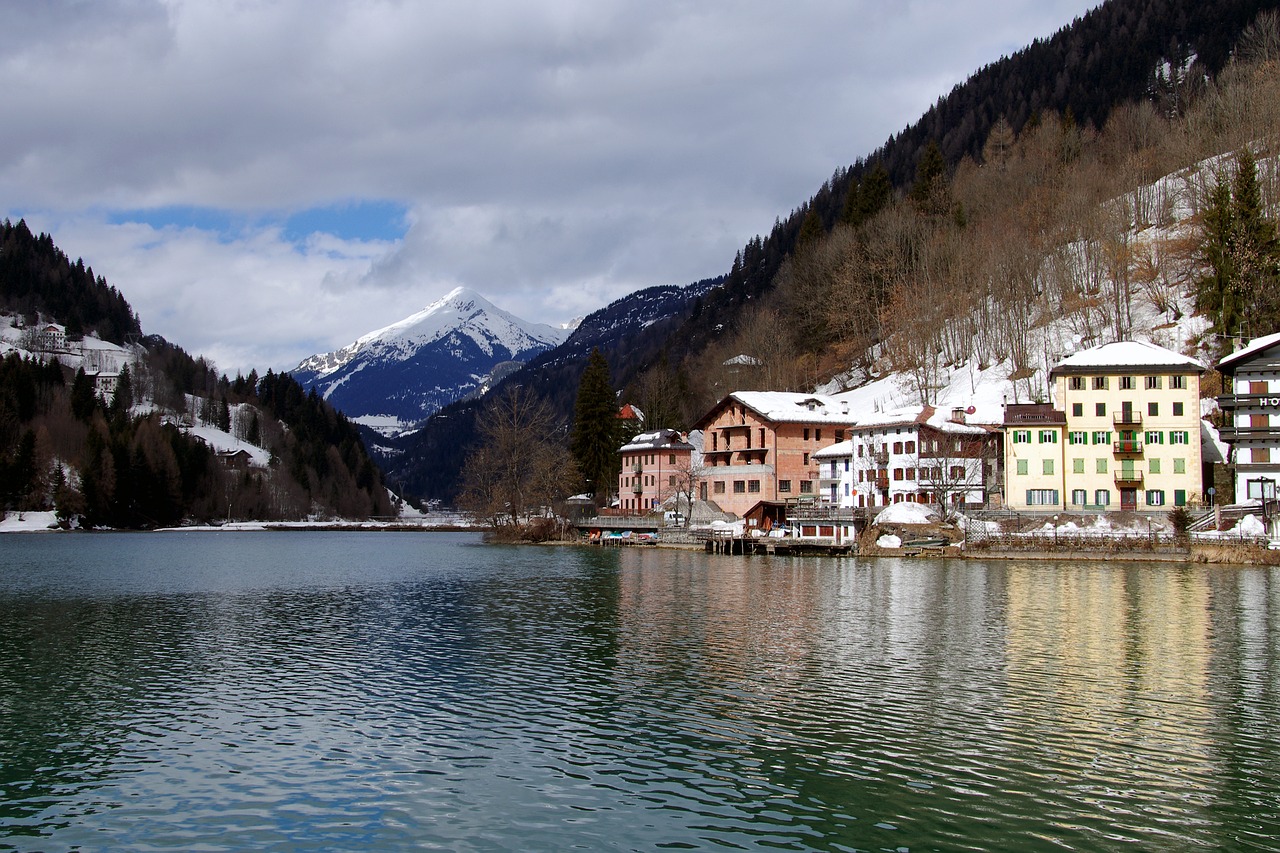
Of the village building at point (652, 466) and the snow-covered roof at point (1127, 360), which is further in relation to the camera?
the village building at point (652, 466)

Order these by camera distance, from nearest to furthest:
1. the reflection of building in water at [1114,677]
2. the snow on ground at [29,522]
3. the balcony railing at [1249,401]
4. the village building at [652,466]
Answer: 1. the reflection of building in water at [1114,677]
2. the balcony railing at [1249,401]
3. the village building at [652,466]
4. the snow on ground at [29,522]

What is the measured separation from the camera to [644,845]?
57.1 feet

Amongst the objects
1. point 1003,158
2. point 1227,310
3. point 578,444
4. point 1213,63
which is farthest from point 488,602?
point 1213,63

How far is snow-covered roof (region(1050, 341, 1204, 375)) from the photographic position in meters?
87.8

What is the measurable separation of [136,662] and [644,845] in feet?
81.3

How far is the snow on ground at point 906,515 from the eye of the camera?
89750mm

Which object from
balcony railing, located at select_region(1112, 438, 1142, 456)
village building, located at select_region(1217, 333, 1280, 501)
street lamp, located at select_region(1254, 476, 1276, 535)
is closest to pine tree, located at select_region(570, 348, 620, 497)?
balcony railing, located at select_region(1112, 438, 1142, 456)

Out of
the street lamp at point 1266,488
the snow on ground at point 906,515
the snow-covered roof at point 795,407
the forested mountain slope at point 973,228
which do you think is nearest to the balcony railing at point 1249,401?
the street lamp at point 1266,488

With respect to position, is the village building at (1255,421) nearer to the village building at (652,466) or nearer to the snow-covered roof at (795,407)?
the snow-covered roof at (795,407)

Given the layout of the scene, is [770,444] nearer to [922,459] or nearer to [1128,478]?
[922,459]

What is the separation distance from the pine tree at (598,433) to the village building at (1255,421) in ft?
262

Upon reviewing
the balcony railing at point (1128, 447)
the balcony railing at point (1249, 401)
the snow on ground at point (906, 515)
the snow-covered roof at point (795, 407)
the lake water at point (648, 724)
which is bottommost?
the lake water at point (648, 724)

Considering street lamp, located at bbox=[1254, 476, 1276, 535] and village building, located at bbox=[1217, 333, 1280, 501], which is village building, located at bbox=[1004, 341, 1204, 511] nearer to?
village building, located at bbox=[1217, 333, 1280, 501]

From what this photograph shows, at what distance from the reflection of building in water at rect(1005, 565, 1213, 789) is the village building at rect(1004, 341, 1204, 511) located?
110 ft
